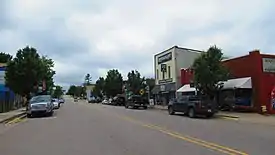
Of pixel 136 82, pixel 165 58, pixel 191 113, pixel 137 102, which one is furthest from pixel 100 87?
pixel 191 113

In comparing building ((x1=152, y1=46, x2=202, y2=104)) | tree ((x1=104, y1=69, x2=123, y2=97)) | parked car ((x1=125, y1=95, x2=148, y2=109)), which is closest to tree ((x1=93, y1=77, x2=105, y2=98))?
tree ((x1=104, y1=69, x2=123, y2=97))

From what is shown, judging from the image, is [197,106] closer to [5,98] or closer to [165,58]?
[165,58]

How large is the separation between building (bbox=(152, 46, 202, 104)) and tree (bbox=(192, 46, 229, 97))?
52.5 feet

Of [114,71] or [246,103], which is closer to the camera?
[246,103]

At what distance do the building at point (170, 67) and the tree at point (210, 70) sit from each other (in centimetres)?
Answer: 1599

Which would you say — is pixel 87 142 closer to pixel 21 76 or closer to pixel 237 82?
pixel 237 82

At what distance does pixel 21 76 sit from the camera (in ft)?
135

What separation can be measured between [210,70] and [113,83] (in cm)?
5667

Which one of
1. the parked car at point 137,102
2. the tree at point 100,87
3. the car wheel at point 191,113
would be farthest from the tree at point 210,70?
the tree at point 100,87

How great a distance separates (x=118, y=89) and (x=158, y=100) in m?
31.1

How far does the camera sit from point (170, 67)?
166 feet

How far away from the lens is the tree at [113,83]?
8669 cm

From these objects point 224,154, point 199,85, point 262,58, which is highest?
point 262,58

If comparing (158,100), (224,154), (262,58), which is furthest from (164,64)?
(224,154)
